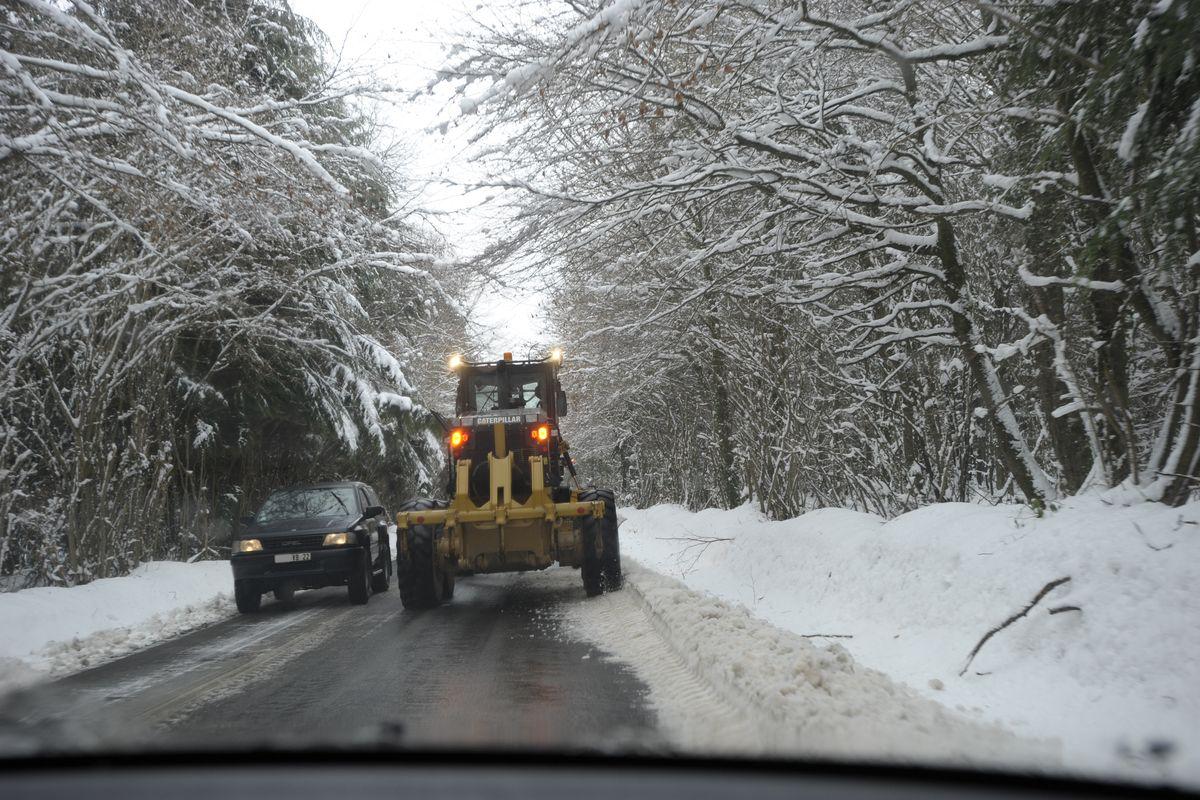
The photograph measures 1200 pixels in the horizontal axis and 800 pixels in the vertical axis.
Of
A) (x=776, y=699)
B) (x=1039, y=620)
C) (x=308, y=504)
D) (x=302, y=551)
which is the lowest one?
(x=776, y=699)

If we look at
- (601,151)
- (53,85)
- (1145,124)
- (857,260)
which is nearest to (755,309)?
(857,260)

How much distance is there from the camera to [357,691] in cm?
621

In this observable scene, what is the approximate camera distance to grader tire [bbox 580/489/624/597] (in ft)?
36.3

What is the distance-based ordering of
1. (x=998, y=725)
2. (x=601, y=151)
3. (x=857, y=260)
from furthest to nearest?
1. (x=857, y=260)
2. (x=601, y=151)
3. (x=998, y=725)

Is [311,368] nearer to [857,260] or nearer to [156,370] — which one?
[156,370]

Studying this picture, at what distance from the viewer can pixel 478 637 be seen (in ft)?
28.6

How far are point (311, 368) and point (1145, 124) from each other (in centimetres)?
1520

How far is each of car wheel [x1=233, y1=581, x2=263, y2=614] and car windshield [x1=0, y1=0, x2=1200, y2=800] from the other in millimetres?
68

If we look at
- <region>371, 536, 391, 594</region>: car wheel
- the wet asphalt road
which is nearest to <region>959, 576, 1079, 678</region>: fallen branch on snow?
the wet asphalt road

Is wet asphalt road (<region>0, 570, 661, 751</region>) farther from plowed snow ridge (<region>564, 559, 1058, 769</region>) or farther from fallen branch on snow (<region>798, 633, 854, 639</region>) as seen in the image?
fallen branch on snow (<region>798, 633, 854, 639</region>)

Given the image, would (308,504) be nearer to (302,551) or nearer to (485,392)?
(302,551)

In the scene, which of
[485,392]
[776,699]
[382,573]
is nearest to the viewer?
[776,699]

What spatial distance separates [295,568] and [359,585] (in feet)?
2.92

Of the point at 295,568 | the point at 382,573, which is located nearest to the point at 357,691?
the point at 295,568
